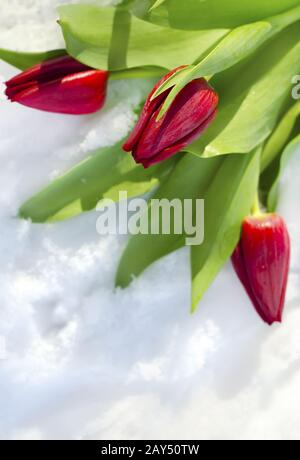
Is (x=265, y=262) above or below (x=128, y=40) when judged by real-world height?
below

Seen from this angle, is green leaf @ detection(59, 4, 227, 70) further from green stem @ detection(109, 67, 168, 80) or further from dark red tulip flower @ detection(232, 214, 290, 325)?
dark red tulip flower @ detection(232, 214, 290, 325)

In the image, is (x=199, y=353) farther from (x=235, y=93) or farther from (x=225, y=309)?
(x=235, y=93)

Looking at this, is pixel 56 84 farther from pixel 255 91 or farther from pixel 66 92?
pixel 255 91

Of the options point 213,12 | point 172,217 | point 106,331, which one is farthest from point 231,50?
point 106,331

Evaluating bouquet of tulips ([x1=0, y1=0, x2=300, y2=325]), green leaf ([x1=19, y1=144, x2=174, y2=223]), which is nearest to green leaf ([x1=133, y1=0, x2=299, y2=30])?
bouquet of tulips ([x1=0, y1=0, x2=300, y2=325])
